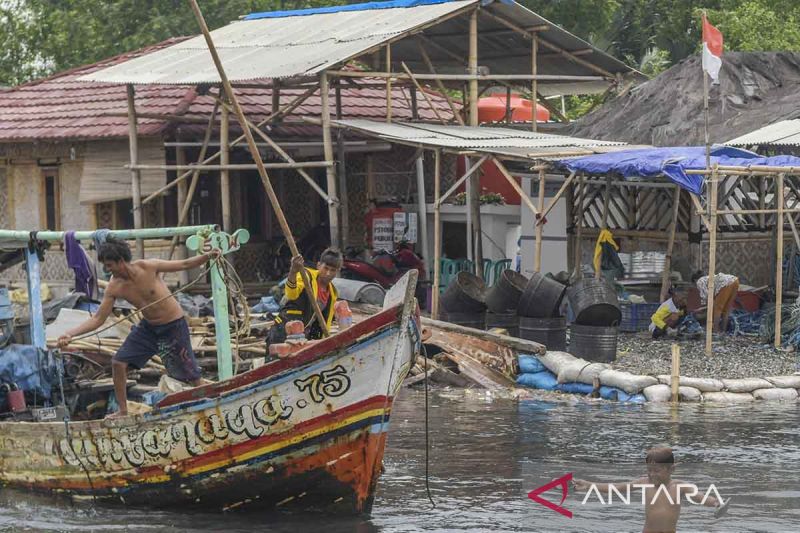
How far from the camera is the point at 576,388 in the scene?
16.0 metres

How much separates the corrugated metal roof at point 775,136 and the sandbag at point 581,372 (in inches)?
165

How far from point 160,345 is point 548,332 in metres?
6.54

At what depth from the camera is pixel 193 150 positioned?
22547 mm

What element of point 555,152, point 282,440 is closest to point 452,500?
point 282,440

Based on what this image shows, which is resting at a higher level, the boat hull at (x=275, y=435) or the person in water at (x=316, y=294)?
the person in water at (x=316, y=294)

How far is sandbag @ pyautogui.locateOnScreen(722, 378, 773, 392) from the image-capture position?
50.9ft

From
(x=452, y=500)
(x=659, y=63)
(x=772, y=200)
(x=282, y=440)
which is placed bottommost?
(x=452, y=500)

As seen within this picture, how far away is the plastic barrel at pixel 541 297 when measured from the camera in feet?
54.8

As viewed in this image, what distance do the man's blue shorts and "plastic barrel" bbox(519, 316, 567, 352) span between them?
20.8 feet

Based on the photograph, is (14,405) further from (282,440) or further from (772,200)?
(772,200)

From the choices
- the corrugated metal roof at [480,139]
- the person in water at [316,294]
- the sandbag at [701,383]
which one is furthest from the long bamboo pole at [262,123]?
the person in water at [316,294]

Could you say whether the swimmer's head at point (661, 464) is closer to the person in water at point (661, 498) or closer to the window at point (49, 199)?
the person in water at point (661, 498)

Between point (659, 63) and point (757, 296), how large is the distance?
14.3 metres

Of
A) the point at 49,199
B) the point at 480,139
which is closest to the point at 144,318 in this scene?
the point at 480,139
